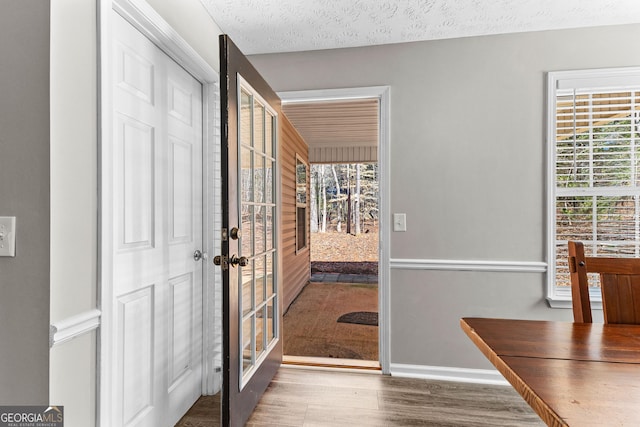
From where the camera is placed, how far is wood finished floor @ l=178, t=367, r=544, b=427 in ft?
5.93

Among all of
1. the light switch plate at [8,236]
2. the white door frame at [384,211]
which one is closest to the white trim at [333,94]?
the white door frame at [384,211]

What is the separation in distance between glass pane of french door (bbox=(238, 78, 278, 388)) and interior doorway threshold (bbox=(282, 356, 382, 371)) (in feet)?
1.16

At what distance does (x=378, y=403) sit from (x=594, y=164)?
210 centimetres

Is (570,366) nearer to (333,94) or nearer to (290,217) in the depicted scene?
(333,94)

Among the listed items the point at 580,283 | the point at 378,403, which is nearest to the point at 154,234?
the point at 378,403

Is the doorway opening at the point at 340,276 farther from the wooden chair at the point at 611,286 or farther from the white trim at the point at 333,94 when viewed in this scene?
the white trim at the point at 333,94

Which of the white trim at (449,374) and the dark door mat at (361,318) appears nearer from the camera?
the white trim at (449,374)

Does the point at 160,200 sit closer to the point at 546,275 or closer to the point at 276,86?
the point at 276,86

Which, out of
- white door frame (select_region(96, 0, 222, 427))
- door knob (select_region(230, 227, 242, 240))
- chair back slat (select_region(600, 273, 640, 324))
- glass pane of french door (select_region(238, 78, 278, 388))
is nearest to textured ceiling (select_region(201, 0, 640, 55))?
white door frame (select_region(96, 0, 222, 427))

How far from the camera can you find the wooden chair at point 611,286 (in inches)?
49.0

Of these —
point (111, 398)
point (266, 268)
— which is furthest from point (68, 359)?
point (266, 268)

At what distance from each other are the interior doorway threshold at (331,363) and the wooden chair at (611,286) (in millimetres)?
1469

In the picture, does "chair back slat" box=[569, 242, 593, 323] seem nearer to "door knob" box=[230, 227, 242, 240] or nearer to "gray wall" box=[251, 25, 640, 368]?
"gray wall" box=[251, 25, 640, 368]

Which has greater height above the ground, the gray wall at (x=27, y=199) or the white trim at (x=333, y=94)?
the white trim at (x=333, y=94)
